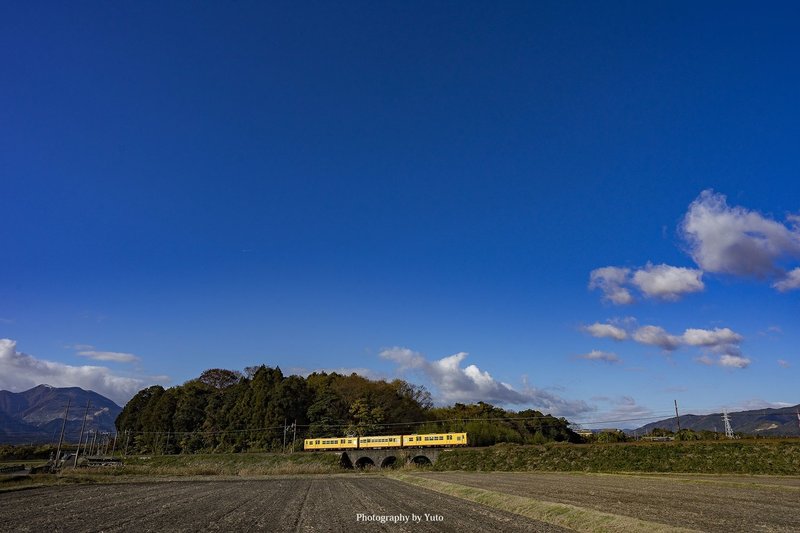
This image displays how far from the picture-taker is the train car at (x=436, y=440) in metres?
95.5

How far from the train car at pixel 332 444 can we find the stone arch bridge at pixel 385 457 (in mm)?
1395

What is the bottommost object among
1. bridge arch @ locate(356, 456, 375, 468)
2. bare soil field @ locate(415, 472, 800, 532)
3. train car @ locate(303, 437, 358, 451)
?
bridge arch @ locate(356, 456, 375, 468)

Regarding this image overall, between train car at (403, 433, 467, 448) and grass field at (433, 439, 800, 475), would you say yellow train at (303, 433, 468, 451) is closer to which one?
train car at (403, 433, 467, 448)

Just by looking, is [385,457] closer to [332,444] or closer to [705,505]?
[332,444]

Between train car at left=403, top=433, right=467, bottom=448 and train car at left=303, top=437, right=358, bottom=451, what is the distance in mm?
11022

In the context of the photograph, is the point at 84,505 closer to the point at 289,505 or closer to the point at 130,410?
the point at 289,505

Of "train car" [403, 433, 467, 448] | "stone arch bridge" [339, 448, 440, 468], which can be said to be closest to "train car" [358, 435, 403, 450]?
"stone arch bridge" [339, 448, 440, 468]

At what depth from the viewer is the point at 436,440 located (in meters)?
96.6

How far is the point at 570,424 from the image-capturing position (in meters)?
136

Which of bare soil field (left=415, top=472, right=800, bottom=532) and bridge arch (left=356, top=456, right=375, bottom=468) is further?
bridge arch (left=356, top=456, right=375, bottom=468)

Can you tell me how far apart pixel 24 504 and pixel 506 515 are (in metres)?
27.5

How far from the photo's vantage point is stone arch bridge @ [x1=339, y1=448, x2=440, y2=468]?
3804 inches

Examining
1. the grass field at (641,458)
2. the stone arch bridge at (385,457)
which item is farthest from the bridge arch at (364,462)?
the grass field at (641,458)

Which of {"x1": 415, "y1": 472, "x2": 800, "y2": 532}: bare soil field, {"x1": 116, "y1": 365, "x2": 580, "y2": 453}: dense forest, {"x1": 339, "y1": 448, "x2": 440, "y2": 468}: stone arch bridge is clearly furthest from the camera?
{"x1": 116, "y1": 365, "x2": 580, "y2": 453}: dense forest
